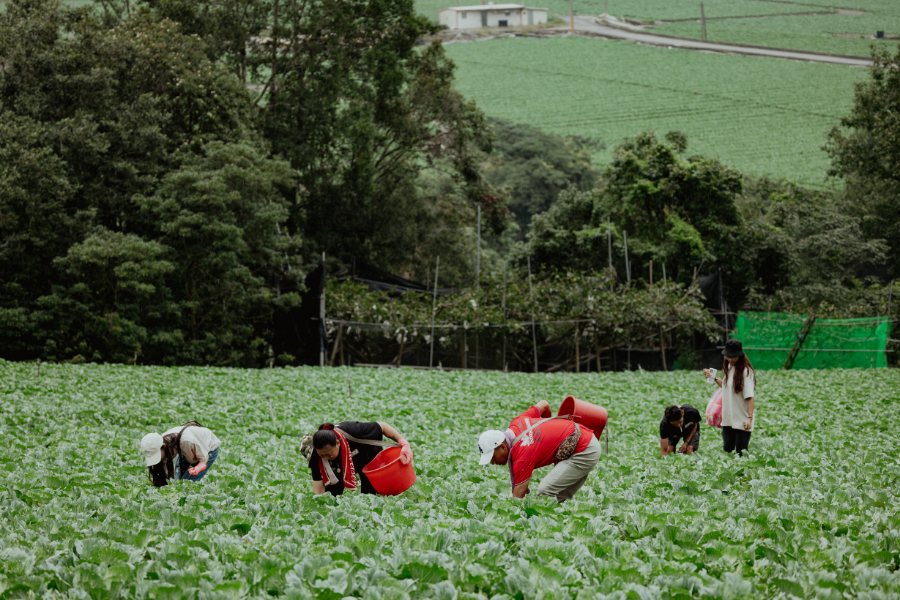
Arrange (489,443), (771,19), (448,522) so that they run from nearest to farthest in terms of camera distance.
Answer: (448,522) < (489,443) < (771,19)

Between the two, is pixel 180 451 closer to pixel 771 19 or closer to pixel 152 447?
pixel 152 447

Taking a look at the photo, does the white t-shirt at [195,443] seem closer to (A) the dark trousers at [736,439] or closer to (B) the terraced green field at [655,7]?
(A) the dark trousers at [736,439]

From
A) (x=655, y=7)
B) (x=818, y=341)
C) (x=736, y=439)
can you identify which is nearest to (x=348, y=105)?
(x=818, y=341)

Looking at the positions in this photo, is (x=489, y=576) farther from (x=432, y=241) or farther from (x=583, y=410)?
(x=432, y=241)

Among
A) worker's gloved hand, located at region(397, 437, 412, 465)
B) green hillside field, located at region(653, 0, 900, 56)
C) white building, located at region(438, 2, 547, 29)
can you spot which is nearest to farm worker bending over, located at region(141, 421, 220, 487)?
worker's gloved hand, located at region(397, 437, 412, 465)

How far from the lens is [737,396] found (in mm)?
8695

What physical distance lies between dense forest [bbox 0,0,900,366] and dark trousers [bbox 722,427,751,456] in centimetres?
1724

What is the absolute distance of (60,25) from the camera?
24344 mm

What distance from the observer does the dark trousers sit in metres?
9.00

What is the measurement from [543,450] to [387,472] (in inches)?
57.5

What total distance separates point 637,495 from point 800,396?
34.2 ft

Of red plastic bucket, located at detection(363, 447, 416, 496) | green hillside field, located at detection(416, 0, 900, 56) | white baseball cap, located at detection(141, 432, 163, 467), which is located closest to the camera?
red plastic bucket, located at detection(363, 447, 416, 496)

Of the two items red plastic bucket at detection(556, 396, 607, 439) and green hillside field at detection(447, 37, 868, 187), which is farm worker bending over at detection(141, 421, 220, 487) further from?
green hillside field at detection(447, 37, 868, 187)

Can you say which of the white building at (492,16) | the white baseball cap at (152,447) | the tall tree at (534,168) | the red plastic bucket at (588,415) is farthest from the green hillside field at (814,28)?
the white baseball cap at (152,447)
